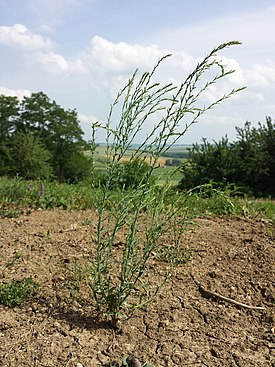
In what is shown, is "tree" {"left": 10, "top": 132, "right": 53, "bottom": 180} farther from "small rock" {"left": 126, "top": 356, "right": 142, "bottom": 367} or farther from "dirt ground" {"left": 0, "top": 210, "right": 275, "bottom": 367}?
"small rock" {"left": 126, "top": 356, "right": 142, "bottom": 367}

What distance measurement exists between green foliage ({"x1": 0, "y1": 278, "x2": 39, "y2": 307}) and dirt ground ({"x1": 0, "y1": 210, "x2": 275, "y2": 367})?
0.14 feet

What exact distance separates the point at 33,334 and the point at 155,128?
4.20ft

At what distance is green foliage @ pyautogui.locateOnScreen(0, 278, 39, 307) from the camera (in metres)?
2.58

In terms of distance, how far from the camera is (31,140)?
103 feet

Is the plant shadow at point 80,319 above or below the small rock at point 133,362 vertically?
above

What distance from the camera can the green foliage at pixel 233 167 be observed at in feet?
40.2

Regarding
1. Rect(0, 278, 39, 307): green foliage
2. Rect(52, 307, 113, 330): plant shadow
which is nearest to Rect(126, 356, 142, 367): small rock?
Rect(52, 307, 113, 330): plant shadow

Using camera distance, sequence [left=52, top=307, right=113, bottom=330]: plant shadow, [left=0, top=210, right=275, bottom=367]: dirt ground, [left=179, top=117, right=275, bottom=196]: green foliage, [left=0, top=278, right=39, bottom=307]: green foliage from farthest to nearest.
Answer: [left=179, top=117, right=275, bottom=196]: green foliage
[left=0, top=278, right=39, bottom=307]: green foliage
[left=52, top=307, right=113, bottom=330]: plant shadow
[left=0, top=210, right=275, bottom=367]: dirt ground

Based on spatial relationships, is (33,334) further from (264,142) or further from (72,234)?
(264,142)

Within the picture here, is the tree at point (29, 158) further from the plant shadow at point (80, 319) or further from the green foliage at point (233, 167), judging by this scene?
the plant shadow at point (80, 319)

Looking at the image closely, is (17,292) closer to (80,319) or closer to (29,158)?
(80,319)

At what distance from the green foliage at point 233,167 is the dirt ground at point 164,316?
337 inches

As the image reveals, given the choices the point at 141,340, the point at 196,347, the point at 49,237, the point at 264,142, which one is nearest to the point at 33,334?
the point at 141,340

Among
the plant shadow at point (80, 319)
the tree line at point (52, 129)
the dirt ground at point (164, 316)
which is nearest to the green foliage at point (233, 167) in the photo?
the dirt ground at point (164, 316)
